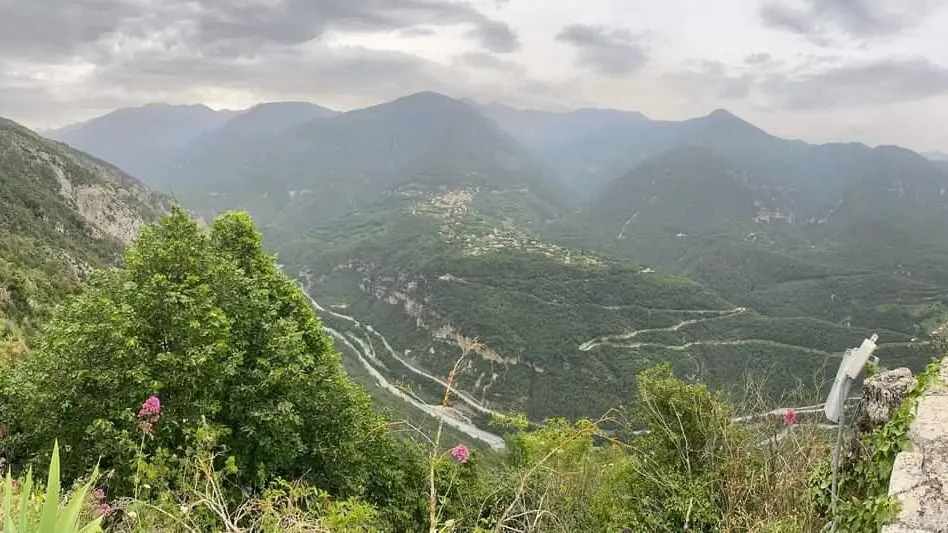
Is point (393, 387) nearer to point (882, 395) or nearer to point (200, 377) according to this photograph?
point (200, 377)

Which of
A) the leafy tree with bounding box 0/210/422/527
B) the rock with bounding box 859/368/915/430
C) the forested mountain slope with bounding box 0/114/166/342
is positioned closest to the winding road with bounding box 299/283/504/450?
the forested mountain slope with bounding box 0/114/166/342

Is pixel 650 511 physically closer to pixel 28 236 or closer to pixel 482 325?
pixel 28 236

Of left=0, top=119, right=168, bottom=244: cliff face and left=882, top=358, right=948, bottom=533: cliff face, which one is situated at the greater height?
left=0, top=119, right=168, bottom=244: cliff face

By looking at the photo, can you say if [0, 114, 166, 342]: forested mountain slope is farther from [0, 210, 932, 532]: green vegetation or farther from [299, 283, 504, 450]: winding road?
[299, 283, 504, 450]: winding road

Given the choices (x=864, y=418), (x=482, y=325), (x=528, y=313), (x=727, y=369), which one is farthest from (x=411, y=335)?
(x=864, y=418)

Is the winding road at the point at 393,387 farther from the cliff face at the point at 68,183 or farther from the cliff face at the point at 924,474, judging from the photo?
the cliff face at the point at 924,474
